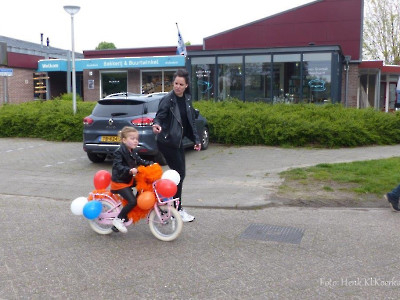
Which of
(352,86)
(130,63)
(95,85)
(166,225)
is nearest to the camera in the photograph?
(166,225)

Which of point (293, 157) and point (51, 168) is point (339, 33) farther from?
point (51, 168)

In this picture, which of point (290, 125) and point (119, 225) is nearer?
point (119, 225)

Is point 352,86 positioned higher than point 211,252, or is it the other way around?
point 352,86

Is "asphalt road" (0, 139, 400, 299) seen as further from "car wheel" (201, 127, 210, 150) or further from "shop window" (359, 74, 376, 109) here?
"shop window" (359, 74, 376, 109)

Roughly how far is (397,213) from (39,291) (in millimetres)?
4798

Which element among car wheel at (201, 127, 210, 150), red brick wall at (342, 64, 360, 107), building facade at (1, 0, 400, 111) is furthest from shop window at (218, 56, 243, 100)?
red brick wall at (342, 64, 360, 107)

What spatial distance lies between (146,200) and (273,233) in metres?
1.58

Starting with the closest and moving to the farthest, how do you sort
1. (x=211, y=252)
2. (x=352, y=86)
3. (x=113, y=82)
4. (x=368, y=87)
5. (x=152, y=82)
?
(x=211, y=252)
(x=352, y=86)
(x=152, y=82)
(x=368, y=87)
(x=113, y=82)

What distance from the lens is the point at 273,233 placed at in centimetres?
552

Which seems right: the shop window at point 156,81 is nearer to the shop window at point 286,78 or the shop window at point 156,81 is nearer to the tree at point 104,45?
the shop window at point 286,78

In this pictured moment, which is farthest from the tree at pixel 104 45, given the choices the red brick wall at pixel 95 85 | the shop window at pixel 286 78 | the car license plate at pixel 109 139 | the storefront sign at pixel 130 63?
the car license plate at pixel 109 139

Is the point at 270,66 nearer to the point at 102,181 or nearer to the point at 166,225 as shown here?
the point at 102,181

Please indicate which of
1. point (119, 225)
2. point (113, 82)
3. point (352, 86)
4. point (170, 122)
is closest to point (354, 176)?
point (170, 122)

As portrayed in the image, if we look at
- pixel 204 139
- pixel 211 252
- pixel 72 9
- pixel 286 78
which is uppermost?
pixel 72 9
